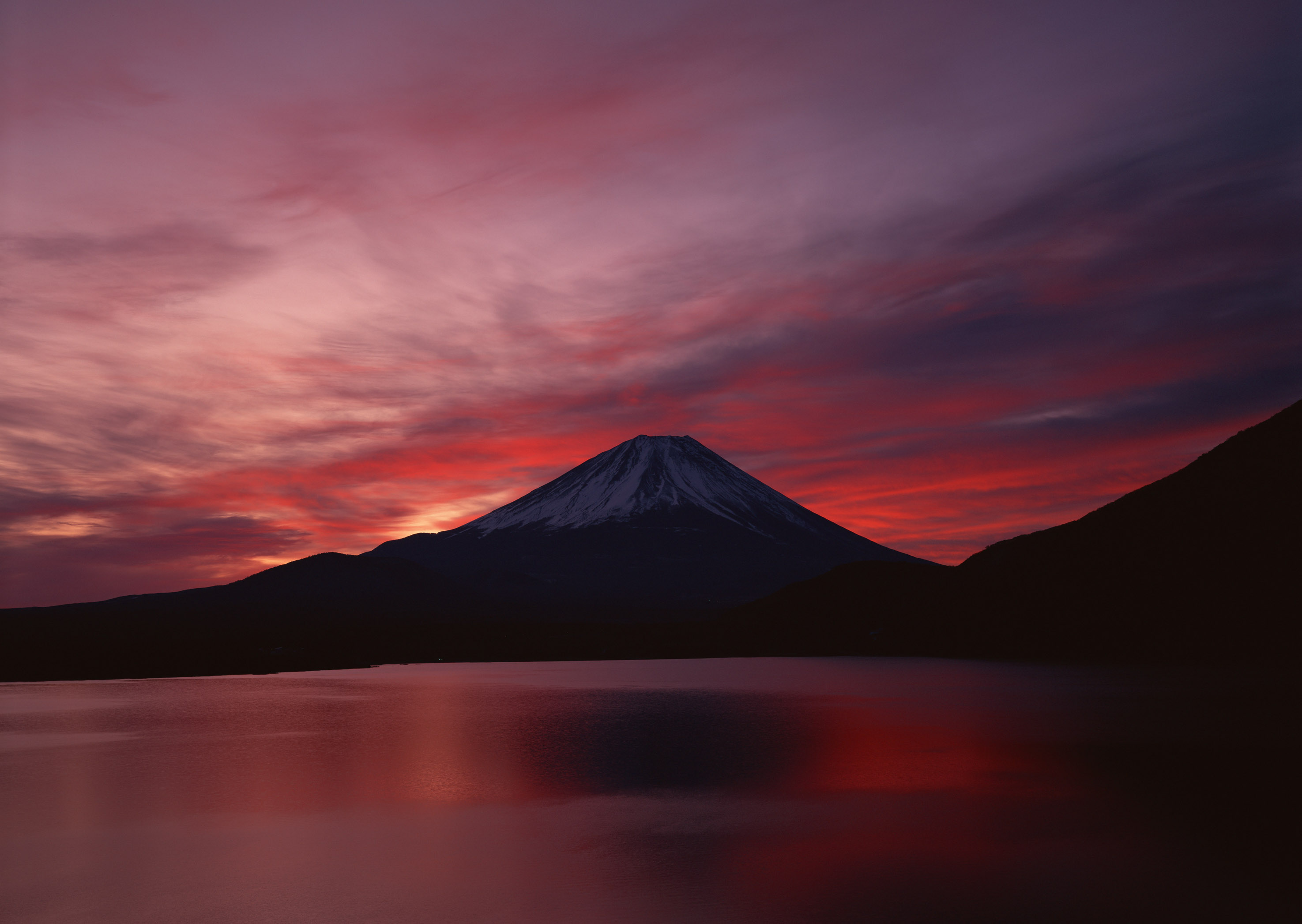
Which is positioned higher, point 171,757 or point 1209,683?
point 171,757

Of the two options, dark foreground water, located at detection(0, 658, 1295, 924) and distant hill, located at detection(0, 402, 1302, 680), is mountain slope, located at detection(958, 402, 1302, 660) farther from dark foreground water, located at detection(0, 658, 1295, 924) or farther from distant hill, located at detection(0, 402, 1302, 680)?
A: dark foreground water, located at detection(0, 658, 1295, 924)

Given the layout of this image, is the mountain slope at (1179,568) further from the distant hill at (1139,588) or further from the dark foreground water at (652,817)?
the dark foreground water at (652,817)

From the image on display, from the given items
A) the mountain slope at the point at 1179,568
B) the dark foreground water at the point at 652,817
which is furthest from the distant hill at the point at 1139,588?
the dark foreground water at the point at 652,817

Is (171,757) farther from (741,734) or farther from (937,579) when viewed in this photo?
(937,579)

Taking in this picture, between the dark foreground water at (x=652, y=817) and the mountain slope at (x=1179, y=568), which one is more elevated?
the mountain slope at (x=1179, y=568)

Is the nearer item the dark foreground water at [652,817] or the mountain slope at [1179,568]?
the dark foreground water at [652,817]

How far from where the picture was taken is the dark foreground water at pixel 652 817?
48.0 ft

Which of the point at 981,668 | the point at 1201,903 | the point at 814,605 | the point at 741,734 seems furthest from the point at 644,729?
the point at 814,605

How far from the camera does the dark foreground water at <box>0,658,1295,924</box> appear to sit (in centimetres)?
1462

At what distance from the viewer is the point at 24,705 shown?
50938mm

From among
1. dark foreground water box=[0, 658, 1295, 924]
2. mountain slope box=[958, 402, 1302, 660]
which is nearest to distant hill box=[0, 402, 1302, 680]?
mountain slope box=[958, 402, 1302, 660]

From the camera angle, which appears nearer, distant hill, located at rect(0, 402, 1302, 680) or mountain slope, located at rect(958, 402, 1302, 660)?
mountain slope, located at rect(958, 402, 1302, 660)

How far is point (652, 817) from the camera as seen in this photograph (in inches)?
814

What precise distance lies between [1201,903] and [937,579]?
11917cm
